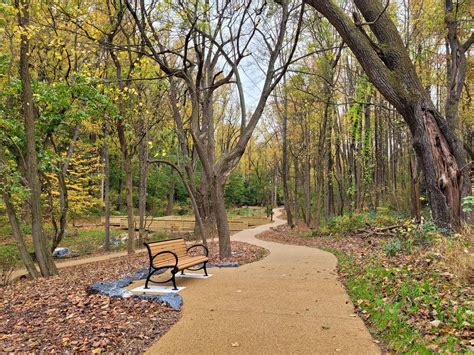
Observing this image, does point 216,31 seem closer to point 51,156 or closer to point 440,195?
point 51,156

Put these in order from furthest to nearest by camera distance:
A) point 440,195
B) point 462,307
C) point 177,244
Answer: point 177,244 < point 440,195 < point 462,307

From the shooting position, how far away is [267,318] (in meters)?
4.69

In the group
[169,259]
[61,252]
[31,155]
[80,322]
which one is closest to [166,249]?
[169,259]

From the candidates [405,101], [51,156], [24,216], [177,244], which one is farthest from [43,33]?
[24,216]

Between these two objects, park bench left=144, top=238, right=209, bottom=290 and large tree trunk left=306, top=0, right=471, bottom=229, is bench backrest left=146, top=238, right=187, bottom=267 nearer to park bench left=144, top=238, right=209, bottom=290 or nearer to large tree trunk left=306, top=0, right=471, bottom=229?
park bench left=144, top=238, right=209, bottom=290

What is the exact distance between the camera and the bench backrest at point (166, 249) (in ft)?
22.1

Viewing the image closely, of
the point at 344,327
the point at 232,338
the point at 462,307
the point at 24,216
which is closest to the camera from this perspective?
the point at 462,307

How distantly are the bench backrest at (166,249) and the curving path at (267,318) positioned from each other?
53 cm

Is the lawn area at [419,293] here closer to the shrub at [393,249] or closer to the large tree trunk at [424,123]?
the shrub at [393,249]

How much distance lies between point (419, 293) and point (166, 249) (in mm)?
4471

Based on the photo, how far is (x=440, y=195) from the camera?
22.7 feet

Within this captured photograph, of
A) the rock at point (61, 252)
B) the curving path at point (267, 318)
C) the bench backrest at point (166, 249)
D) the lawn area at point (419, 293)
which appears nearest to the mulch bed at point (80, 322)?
the curving path at point (267, 318)

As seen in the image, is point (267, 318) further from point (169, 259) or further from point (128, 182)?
point (128, 182)

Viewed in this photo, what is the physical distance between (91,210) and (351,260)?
93.7 feet
